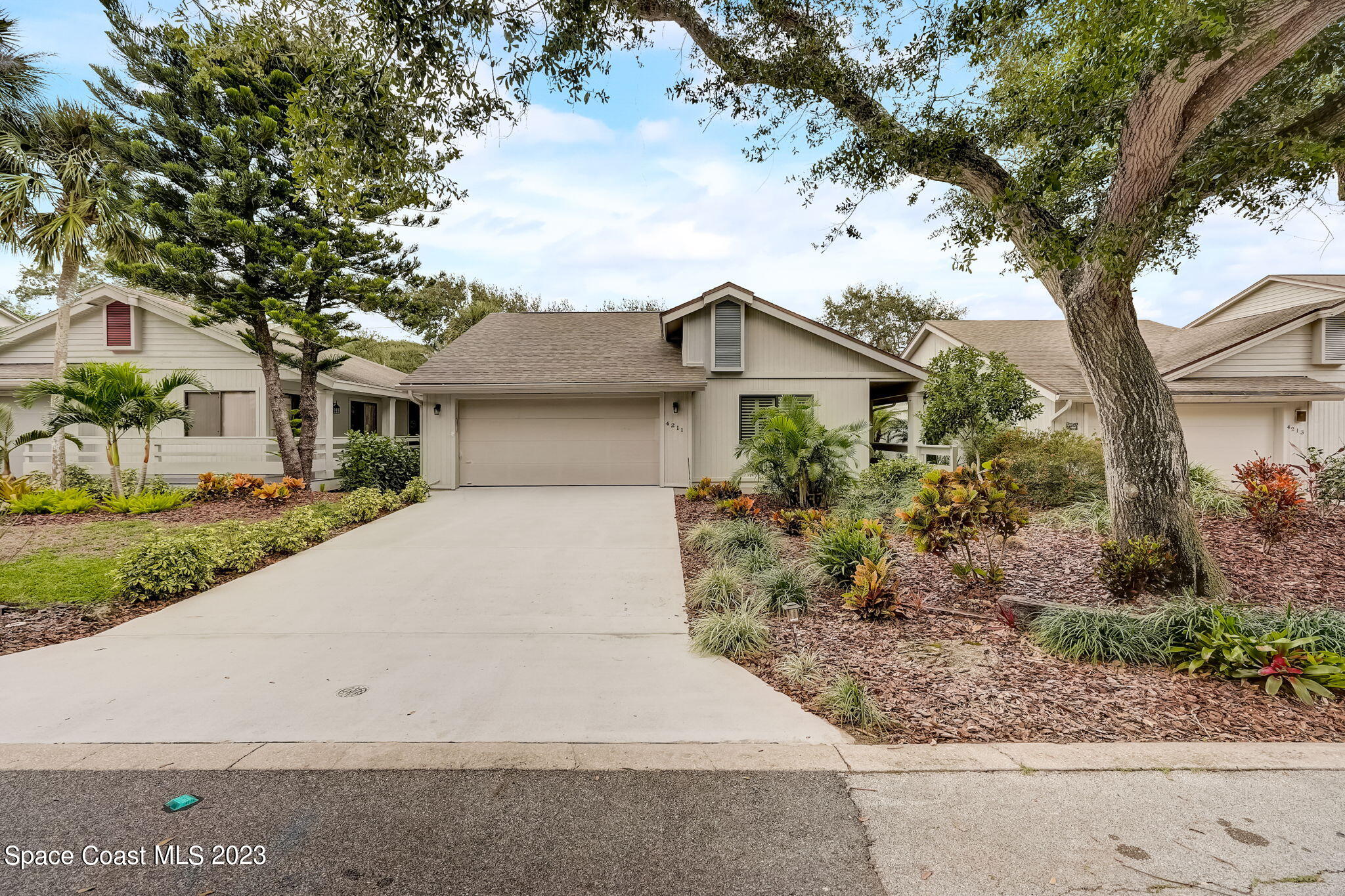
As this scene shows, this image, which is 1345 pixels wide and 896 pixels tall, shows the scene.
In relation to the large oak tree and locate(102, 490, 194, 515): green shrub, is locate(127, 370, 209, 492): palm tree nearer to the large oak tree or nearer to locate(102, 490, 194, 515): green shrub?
locate(102, 490, 194, 515): green shrub

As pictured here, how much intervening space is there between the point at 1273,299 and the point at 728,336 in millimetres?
14192

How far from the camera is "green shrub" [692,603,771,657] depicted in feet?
14.1

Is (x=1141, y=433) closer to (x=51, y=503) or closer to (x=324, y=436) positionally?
(x=324, y=436)

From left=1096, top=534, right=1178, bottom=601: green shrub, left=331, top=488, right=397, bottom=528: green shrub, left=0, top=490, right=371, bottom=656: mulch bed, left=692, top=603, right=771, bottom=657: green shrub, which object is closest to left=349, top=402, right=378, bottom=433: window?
left=331, top=488, right=397, bottom=528: green shrub

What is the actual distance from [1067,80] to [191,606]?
9.10 metres

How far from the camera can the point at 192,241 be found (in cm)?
1091

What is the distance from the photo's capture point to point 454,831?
7.59 feet

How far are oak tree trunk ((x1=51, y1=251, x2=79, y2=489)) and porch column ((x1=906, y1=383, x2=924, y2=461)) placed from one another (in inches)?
671

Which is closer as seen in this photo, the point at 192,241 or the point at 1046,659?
the point at 1046,659

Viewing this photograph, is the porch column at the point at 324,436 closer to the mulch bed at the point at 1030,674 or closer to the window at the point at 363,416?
the window at the point at 363,416

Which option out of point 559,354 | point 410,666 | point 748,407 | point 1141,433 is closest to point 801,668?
point 410,666

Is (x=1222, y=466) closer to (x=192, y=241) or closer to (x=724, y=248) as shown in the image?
(x=724, y=248)

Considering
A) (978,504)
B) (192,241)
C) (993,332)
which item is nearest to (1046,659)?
(978,504)

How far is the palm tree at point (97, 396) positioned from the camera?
9508 millimetres
